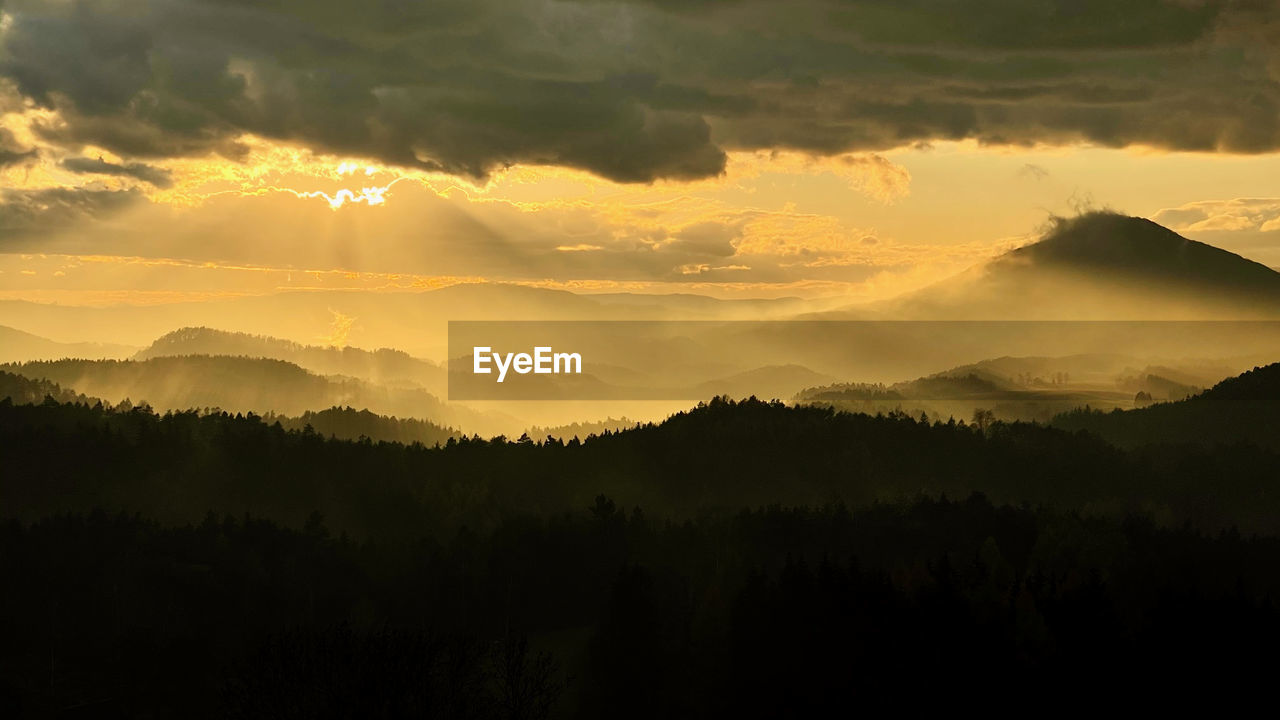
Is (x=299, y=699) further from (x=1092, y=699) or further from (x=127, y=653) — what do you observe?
(x=127, y=653)

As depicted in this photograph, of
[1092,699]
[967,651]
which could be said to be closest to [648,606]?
[967,651]

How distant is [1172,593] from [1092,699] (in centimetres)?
2445

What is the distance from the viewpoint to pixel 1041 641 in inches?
4382

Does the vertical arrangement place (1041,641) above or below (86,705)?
above

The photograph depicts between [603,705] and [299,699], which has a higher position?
[299,699]

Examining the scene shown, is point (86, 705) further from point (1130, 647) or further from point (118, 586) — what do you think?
point (1130, 647)

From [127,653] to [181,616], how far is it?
1952 cm

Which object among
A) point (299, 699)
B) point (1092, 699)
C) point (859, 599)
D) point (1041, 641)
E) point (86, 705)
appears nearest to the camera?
point (299, 699)

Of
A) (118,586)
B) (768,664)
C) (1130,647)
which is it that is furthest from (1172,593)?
(118,586)

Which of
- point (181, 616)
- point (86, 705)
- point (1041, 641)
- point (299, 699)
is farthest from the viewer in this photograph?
point (181, 616)

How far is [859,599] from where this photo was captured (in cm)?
12162

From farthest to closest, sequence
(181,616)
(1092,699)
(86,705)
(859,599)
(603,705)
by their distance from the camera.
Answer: (181,616) < (86,705) < (603,705) < (859,599) < (1092,699)

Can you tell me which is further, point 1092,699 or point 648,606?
point 648,606

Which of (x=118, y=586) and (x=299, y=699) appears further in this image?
(x=118, y=586)
